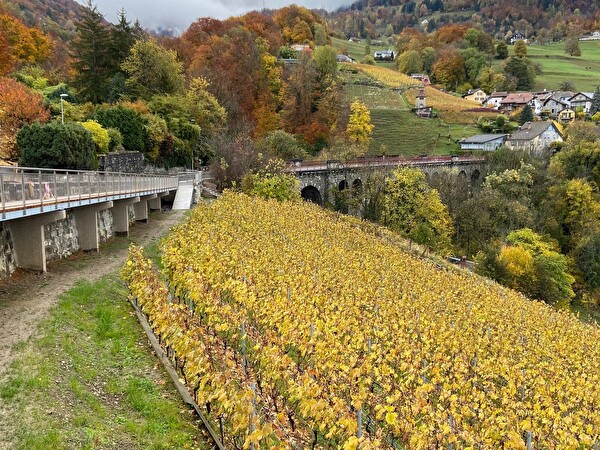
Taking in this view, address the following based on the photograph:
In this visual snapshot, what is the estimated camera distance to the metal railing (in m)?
11.9

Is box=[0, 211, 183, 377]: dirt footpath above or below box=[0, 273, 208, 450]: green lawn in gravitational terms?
above

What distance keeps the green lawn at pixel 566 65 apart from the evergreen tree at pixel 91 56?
117 meters

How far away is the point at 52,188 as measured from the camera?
14.3 m

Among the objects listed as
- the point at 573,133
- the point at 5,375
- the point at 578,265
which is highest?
the point at 573,133

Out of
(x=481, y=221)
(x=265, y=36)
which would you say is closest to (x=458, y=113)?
(x=265, y=36)

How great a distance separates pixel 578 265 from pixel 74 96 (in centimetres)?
4950

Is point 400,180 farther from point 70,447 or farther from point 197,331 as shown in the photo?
point 70,447

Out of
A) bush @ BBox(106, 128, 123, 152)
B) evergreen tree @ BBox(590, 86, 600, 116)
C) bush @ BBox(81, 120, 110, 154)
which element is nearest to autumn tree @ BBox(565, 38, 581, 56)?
evergreen tree @ BBox(590, 86, 600, 116)

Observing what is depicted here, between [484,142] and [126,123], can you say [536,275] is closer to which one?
[126,123]

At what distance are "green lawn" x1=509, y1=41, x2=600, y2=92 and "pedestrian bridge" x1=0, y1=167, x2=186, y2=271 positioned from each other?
129988 millimetres

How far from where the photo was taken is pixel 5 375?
28.3ft

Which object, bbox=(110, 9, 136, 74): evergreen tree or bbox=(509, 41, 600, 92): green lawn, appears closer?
bbox=(110, 9, 136, 74): evergreen tree

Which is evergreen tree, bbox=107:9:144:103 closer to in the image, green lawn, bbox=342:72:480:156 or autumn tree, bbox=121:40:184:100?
autumn tree, bbox=121:40:184:100

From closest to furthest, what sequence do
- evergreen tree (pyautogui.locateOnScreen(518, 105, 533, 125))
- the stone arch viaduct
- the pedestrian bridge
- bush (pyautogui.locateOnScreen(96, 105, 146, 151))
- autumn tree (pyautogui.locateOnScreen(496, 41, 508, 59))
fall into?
the pedestrian bridge → bush (pyautogui.locateOnScreen(96, 105, 146, 151)) → the stone arch viaduct → evergreen tree (pyautogui.locateOnScreen(518, 105, 533, 125)) → autumn tree (pyautogui.locateOnScreen(496, 41, 508, 59))
